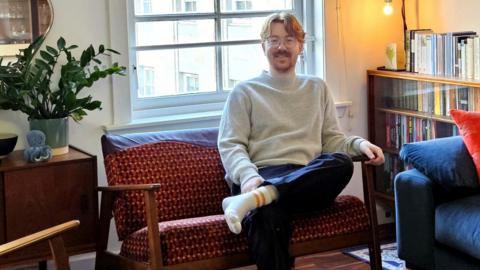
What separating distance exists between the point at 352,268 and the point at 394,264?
203mm

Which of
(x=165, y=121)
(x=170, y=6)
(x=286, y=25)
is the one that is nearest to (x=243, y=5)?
(x=170, y=6)

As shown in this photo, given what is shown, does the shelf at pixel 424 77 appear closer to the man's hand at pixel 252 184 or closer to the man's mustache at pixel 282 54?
the man's mustache at pixel 282 54

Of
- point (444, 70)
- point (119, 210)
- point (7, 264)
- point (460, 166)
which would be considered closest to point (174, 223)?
point (119, 210)

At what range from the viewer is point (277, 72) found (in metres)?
3.15

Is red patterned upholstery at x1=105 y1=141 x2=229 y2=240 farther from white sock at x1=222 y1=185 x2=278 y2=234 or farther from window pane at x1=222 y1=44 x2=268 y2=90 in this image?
window pane at x1=222 y1=44 x2=268 y2=90

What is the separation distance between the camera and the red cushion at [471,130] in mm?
3048

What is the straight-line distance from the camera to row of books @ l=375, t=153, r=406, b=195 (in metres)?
4.12

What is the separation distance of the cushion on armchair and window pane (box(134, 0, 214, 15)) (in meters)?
1.35

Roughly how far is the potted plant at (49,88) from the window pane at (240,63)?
2.75 feet

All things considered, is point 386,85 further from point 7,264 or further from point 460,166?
point 7,264

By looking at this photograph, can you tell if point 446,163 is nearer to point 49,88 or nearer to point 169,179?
point 169,179

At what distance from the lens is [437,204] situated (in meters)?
3.11

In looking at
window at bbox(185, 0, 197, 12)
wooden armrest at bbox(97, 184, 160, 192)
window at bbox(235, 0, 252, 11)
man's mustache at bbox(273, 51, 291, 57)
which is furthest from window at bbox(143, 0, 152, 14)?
wooden armrest at bbox(97, 184, 160, 192)

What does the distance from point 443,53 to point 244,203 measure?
1.65 m
